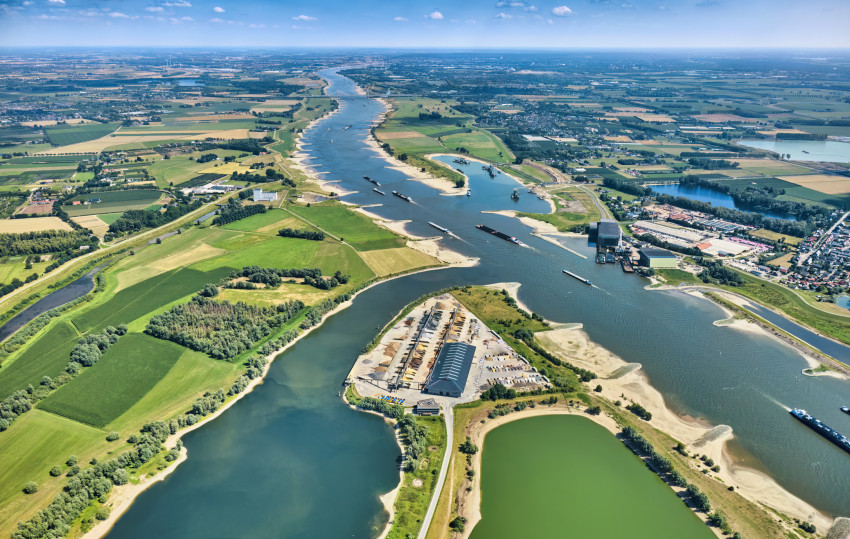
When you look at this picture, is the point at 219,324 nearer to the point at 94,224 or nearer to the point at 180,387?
the point at 180,387

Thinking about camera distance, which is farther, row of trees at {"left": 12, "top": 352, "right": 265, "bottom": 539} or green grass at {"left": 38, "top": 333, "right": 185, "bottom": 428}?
green grass at {"left": 38, "top": 333, "right": 185, "bottom": 428}

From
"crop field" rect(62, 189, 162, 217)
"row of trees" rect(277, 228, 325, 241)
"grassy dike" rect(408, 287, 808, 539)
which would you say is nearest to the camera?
"grassy dike" rect(408, 287, 808, 539)

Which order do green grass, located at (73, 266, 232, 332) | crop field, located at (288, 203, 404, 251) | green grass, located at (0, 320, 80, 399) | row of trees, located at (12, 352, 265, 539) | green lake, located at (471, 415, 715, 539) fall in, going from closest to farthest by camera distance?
row of trees, located at (12, 352, 265, 539) < green lake, located at (471, 415, 715, 539) < green grass, located at (0, 320, 80, 399) < green grass, located at (73, 266, 232, 332) < crop field, located at (288, 203, 404, 251)

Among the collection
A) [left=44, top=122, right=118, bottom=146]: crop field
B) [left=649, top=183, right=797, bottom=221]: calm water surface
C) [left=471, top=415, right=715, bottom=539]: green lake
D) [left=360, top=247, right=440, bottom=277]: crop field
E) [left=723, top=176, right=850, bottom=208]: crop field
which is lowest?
[left=471, top=415, right=715, bottom=539]: green lake

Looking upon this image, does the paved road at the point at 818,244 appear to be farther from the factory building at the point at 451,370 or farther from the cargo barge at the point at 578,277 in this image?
the factory building at the point at 451,370

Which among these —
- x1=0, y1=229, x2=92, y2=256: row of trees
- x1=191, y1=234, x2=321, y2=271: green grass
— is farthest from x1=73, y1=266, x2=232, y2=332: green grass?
x1=0, y1=229, x2=92, y2=256: row of trees

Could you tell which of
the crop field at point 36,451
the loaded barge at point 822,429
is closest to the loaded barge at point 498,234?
the loaded barge at point 822,429

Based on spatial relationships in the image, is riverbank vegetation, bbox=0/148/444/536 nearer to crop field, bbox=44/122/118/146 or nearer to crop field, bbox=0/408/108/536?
crop field, bbox=0/408/108/536

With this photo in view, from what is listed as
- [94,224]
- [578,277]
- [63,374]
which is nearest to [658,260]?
[578,277]
